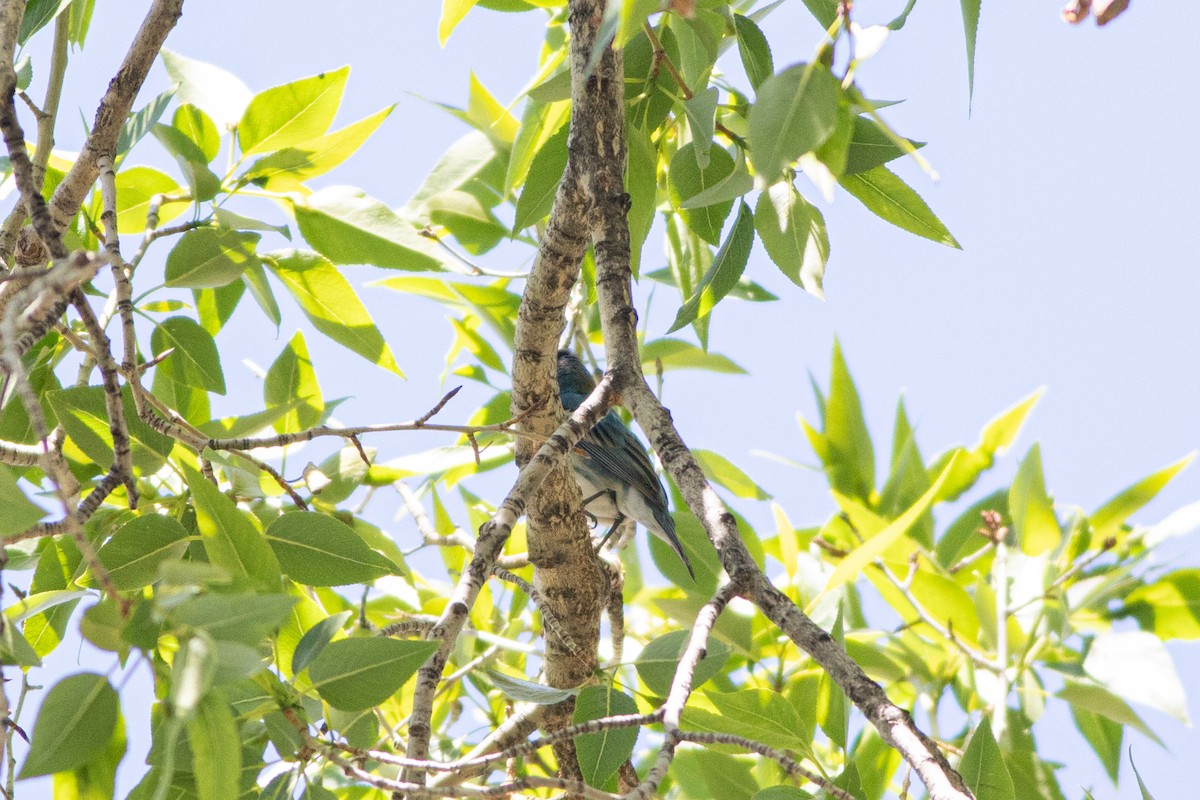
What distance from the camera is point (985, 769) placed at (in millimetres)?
1103

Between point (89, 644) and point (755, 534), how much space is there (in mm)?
1272

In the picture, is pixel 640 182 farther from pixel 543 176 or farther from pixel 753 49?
pixel 753 49

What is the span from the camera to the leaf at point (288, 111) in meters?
1.54

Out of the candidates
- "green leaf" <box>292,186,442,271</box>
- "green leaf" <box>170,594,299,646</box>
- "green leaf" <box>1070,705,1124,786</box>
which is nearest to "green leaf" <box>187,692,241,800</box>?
"green leaf" <box>170,594,299,646</box>

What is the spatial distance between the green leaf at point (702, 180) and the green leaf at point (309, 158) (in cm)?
56

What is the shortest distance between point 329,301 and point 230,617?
0.90 metres

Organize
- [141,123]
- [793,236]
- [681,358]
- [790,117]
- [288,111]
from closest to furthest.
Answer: [790,117] < [793,236] < [141,123] < [288,111] < [681,358]

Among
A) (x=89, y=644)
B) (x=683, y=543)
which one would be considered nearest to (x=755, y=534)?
(x=683, y=543)

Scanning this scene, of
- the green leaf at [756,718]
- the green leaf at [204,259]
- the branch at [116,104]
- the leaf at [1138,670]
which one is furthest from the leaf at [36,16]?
the leaf at [1138,670]

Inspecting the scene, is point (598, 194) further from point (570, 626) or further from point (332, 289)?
point (570, 626)

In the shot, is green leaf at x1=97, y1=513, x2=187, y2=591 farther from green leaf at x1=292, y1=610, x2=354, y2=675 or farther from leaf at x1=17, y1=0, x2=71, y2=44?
leaf at x1=17, y1=0, x2=71, y2=44

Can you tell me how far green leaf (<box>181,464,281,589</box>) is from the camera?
3.05 feet

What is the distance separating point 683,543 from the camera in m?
1.84

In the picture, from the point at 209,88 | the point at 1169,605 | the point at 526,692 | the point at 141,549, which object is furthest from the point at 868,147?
the point at 1169,605
